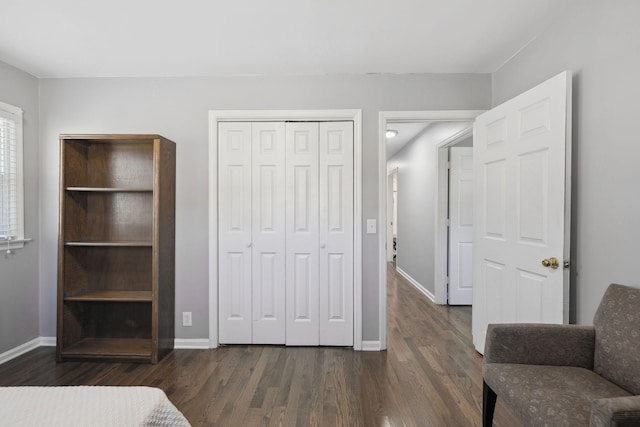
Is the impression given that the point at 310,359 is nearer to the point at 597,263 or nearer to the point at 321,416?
the point at 321,416

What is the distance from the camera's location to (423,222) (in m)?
4.96

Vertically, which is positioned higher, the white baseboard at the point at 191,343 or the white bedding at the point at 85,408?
the white bedding at the point at 85,408

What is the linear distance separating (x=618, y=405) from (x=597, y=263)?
1054 mm

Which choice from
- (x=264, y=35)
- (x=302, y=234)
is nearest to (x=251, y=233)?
(x=302, y=234)

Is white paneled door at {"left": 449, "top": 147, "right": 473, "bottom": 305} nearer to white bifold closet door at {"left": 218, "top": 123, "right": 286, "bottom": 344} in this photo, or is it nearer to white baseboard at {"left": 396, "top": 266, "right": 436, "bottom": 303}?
white baseboard at {"left": 396, "top": 266, "right": 436, "bottom": 303}

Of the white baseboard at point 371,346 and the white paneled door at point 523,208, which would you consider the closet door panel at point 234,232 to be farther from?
the white paneled door at point 523,208

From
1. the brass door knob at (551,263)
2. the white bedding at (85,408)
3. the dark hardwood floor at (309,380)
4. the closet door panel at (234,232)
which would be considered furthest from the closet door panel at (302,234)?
the white bedding at (85,408)

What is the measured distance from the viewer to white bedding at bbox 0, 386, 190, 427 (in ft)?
3.12

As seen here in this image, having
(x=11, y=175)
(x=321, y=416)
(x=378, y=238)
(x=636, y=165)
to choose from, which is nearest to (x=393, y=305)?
(x=378, y=238)

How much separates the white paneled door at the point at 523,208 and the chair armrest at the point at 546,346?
1.10 feet

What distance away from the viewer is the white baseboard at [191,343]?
2912mm

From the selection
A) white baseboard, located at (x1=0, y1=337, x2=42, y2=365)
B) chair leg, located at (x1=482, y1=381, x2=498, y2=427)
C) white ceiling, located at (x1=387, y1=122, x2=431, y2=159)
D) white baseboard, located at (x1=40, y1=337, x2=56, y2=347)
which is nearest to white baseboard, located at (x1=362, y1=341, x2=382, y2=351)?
chair leg, located at (x1=482, y1=381, x2=498, y2=427)

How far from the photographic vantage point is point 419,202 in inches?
204

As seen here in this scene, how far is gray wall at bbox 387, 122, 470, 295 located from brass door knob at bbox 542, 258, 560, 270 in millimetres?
2123
